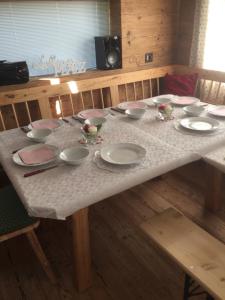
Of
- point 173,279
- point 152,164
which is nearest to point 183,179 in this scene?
point 173,279

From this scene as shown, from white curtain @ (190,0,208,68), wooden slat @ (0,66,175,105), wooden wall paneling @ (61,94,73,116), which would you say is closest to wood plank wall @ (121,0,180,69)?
wooden slat @ (0,66,175,105)

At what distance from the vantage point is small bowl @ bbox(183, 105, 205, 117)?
1.75 metres

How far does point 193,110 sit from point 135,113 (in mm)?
375

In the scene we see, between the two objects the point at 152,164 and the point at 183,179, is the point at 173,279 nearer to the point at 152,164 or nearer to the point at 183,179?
the point at 152,164

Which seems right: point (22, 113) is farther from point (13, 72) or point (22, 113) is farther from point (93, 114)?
point (93, 114)

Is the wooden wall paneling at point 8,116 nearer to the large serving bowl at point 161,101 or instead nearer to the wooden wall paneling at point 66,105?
the wooden wall paneling at point 66,105

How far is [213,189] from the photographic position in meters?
1.94

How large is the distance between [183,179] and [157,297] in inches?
46.8

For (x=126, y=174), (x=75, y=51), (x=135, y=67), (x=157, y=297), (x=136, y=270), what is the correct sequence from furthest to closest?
(x=135, y=67) < (x=75, y=51) < (x=136, y=270) < (x=157, y=297) < (x=126, y=174)

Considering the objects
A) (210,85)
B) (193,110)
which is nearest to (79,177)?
(193,110)

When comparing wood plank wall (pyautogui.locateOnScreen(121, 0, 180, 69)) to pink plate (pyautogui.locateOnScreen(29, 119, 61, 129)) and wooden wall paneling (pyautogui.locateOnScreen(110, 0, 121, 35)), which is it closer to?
wooden wall paneling (pyautogui.locateOnScreen(110, 0, 121, 35))

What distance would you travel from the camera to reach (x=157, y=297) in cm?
142

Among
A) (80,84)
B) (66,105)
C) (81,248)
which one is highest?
(80,84)

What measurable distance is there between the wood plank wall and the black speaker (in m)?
0.08
